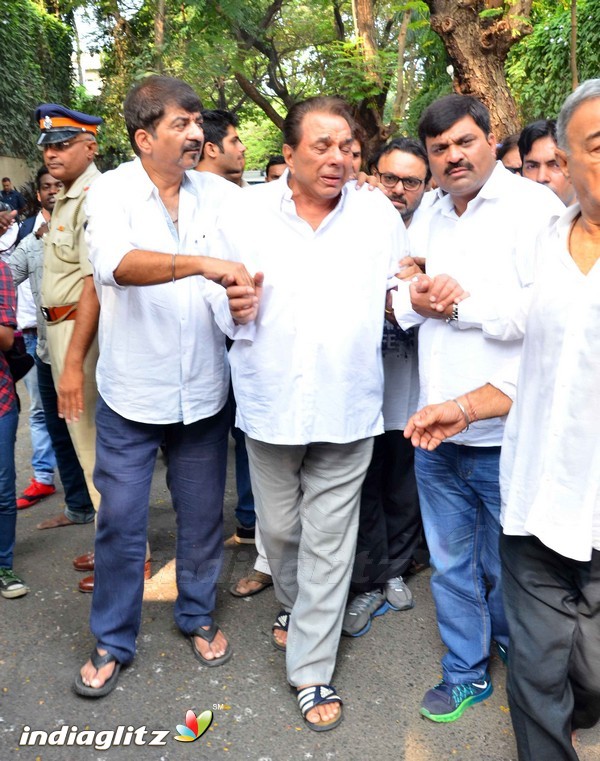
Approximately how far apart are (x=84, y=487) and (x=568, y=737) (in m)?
3.22

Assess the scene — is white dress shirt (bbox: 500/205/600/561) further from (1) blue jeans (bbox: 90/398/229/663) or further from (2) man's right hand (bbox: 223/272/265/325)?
(1) blue jeans (bbox: 90/398/229/663)

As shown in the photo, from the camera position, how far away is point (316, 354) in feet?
9.29

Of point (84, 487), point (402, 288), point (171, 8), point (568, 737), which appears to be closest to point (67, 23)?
point (171, 8)

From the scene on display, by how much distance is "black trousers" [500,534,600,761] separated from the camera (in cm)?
213

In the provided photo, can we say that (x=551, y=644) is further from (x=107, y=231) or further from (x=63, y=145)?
(x=63, y=145)

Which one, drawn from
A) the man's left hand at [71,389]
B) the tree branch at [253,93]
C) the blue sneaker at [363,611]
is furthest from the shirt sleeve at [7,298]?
the tree branch at [253,93]

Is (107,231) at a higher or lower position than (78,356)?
higher

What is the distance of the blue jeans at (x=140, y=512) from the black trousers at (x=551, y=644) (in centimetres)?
142

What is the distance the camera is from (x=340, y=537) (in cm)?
301

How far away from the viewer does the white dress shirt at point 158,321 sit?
9.74 ft

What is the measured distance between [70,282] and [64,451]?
119 cm

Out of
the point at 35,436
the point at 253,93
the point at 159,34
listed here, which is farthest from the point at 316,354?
the point at 159,34

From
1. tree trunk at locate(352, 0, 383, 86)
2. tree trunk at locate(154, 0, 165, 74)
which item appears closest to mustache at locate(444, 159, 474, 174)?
tree trunk at locate(352, 0, 383, 86)

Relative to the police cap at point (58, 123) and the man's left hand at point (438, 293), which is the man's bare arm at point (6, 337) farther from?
the man's left hand at point (438, 293)
